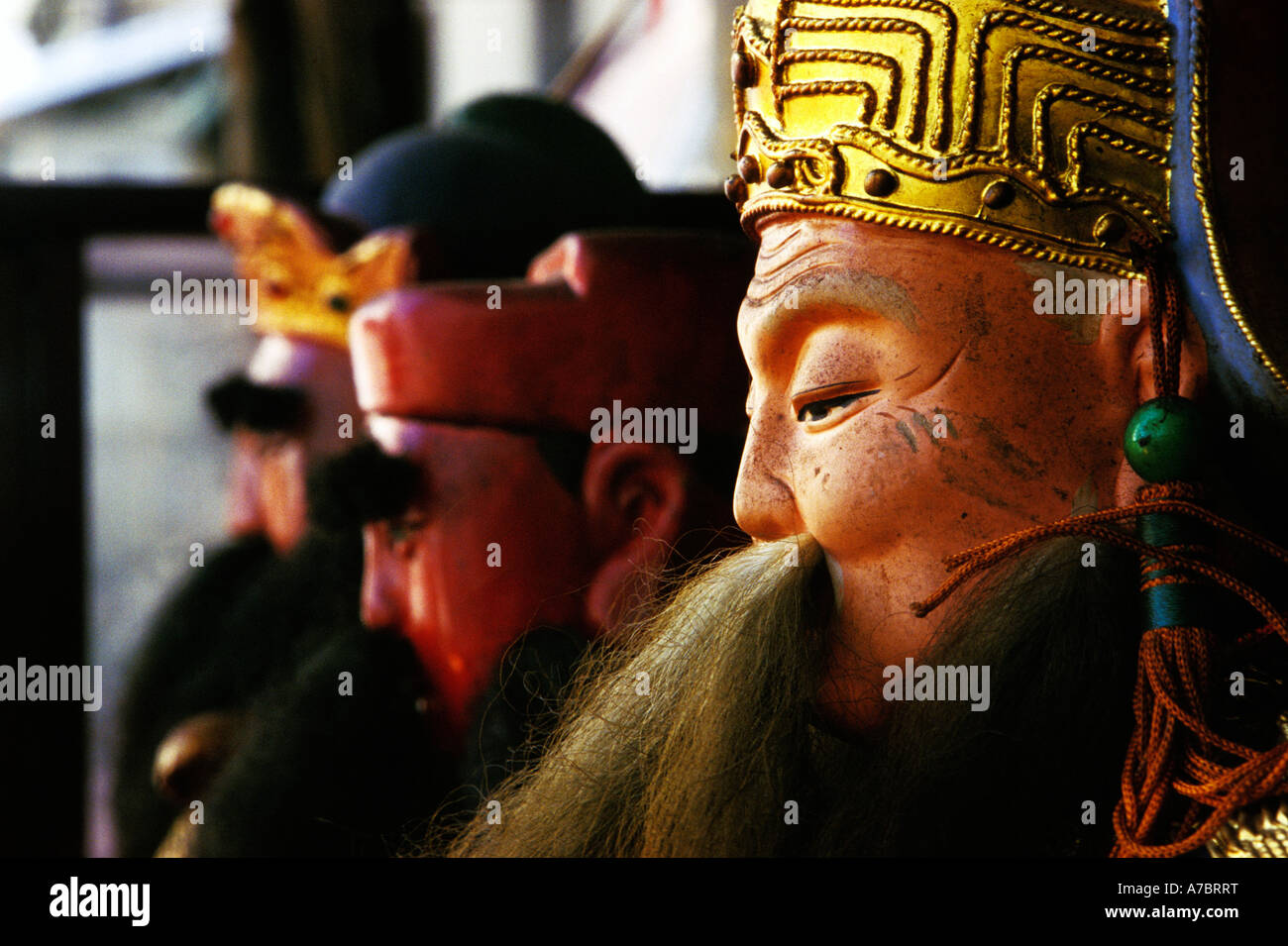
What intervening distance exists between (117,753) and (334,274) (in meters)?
0.67

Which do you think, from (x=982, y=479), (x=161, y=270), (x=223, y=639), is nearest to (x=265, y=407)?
(x=223, y=639)

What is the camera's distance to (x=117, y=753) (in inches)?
70.1

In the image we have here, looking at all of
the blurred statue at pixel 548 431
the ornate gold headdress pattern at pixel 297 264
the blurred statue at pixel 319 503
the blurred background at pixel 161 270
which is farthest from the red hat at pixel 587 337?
the blurred background at pixel 161 270

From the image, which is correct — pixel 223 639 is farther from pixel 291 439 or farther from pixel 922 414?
pixel 922 414

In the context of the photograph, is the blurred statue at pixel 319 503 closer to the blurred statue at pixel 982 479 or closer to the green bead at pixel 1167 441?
the blurred statue at pixel 982 479

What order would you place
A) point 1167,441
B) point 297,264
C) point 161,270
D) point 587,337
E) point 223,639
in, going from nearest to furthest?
point 1167,441
point 587,337
point 297,264
point 223,639
point 161,270

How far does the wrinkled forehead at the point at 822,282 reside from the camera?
0.83 metres

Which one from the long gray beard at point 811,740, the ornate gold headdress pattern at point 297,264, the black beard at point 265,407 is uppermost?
the ornate gold headdress pattern at point 297,264

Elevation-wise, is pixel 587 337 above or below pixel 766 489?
above

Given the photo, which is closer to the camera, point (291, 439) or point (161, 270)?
point (291, 439)

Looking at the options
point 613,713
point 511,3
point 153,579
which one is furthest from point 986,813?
point 511,3

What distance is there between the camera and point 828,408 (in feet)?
2.81

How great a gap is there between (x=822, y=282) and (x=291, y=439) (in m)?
0.93

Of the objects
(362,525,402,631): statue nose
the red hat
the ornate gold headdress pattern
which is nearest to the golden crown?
the red hat
